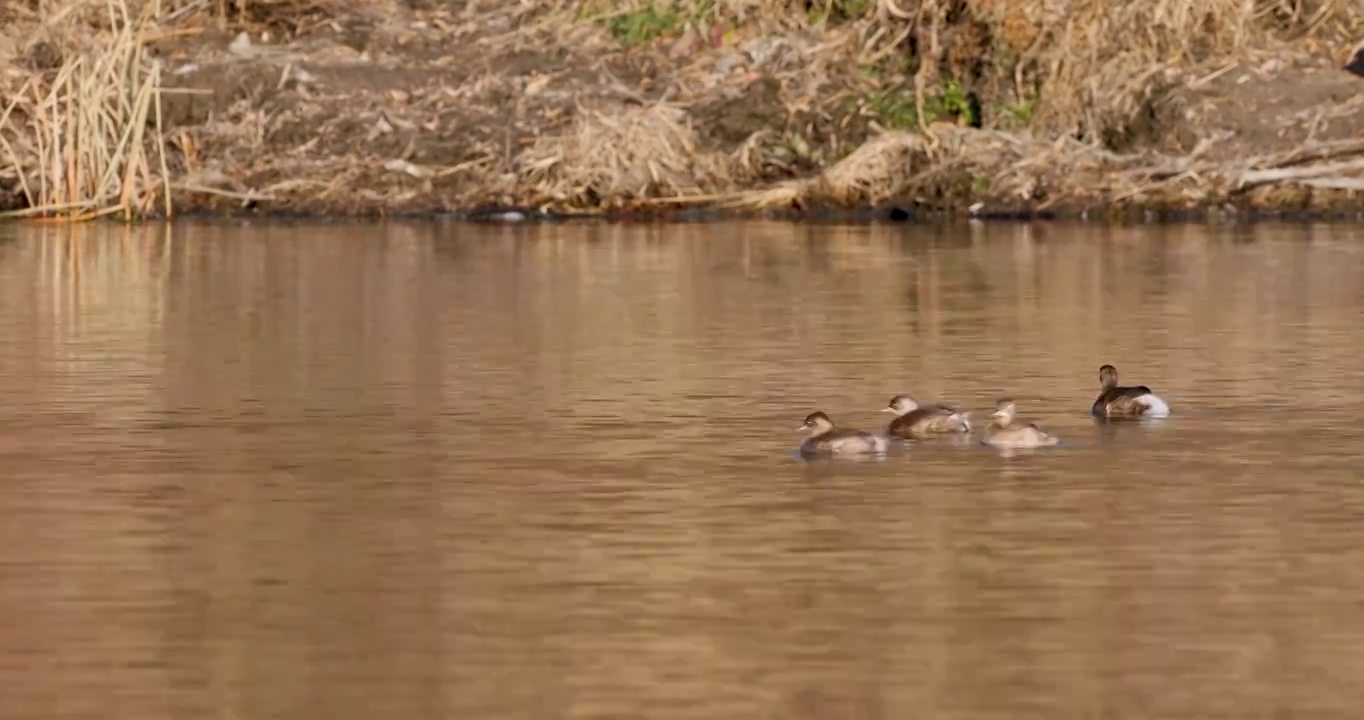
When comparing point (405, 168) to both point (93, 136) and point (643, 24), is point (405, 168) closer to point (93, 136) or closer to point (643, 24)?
point (93, 136)

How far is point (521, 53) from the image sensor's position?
1289 inches

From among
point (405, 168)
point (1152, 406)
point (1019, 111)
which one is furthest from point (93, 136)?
point (1152, 406)

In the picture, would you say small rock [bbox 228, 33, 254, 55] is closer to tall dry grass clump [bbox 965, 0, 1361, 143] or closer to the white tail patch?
tall dry grass clump [bbox 965, 0, 1361, 143]

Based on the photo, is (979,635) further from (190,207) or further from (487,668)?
(190,207)

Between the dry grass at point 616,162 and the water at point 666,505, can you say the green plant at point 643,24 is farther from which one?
the water at point 666,505

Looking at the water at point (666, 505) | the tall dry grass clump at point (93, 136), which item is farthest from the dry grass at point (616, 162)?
the water at point (666, 505)

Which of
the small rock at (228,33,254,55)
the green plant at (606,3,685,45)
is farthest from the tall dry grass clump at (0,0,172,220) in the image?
the green plant at (606,3,685,45)

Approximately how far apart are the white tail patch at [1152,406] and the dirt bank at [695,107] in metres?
14.7

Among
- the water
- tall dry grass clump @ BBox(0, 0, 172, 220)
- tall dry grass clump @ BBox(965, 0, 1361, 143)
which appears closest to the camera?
the water

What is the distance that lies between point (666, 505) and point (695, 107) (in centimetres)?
1980

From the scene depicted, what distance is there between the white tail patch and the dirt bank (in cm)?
1474

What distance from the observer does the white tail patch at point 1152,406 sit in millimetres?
14297

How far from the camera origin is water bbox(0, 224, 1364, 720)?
Result: 8.86m

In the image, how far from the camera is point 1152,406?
47.1ft
